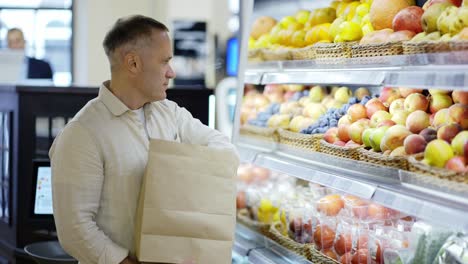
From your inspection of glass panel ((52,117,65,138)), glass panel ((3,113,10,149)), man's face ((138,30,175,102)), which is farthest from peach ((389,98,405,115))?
glass panel ((3,113,10,149))

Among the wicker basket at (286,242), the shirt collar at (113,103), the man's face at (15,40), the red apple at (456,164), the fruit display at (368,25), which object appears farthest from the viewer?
the man's face at (15,40)

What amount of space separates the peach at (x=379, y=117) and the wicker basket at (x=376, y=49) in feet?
0.83

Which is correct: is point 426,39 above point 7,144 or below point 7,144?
above

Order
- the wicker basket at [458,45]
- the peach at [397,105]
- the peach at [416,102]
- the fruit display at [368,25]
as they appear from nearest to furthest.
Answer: the wicker basket at [458,45], the fruit display at [368,25], the peach at [416,102], the peach at [397,105]

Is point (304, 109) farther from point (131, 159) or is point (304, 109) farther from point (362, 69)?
point (131, 159)

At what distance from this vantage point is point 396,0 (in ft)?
8.39

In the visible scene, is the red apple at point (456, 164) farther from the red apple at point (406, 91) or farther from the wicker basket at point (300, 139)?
the wicker basket at point (300, 139)

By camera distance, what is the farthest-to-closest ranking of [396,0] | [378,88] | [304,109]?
[304,109]
[378,88]
[396,0]

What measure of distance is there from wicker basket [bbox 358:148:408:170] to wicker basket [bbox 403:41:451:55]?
1.10 feet

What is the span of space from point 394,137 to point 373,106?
340 millimetres

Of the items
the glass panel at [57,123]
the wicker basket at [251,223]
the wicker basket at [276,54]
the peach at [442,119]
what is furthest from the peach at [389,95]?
the glass panel at [57,123]

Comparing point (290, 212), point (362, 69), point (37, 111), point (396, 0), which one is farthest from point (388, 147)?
point (37, 111)

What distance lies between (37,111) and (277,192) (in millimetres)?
1252

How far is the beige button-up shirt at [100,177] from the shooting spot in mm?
2268
